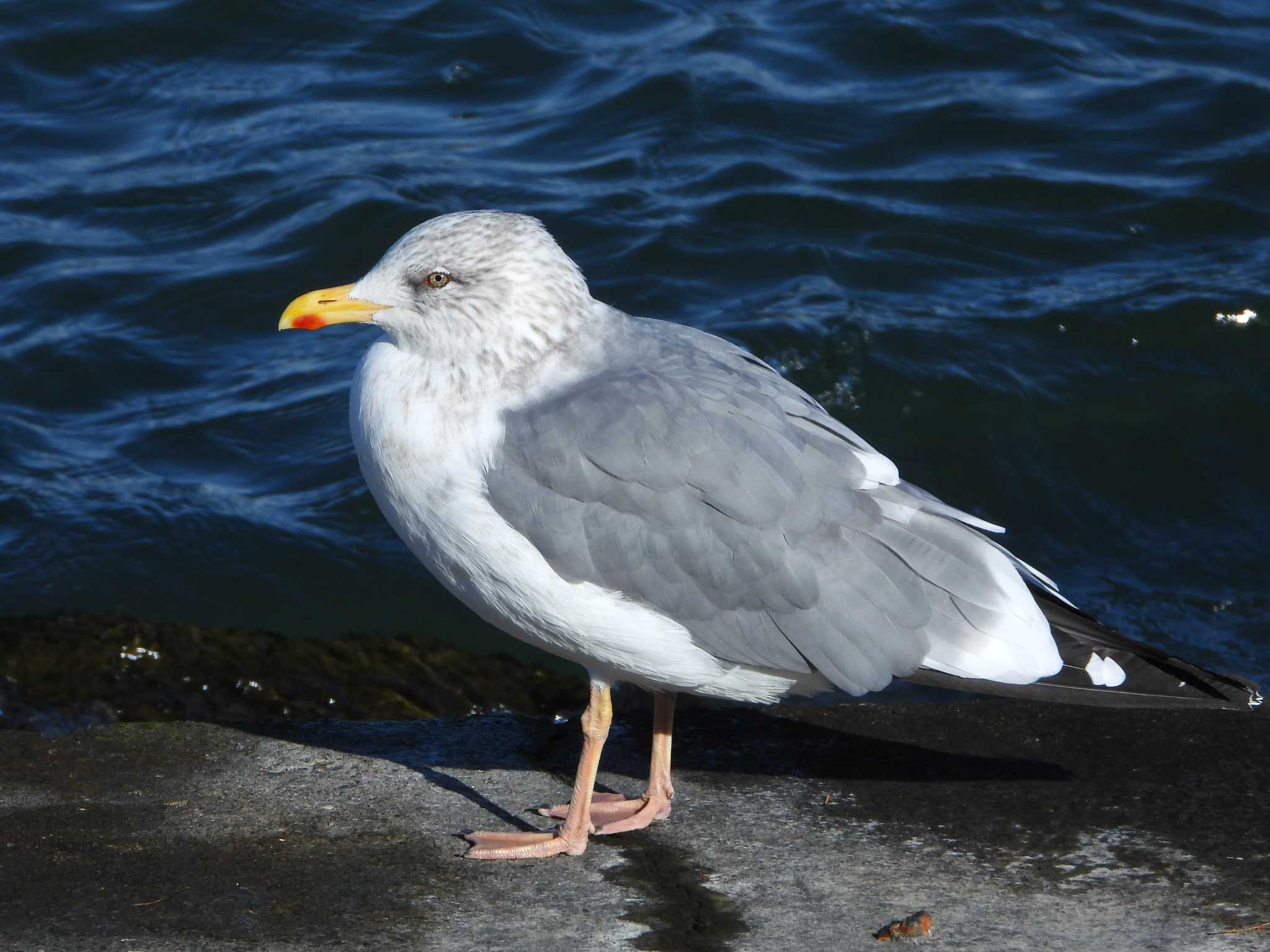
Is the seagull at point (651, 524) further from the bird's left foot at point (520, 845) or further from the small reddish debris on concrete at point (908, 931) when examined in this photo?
the small reddish debris on concrete at point (908, 931)

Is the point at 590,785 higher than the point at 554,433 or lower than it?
lower

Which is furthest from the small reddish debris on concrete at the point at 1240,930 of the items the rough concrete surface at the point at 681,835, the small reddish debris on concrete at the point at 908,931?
the small reddish debris on concrete at the point at 908,931

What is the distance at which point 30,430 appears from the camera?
26.5 feet

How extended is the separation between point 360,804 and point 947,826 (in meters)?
1.53

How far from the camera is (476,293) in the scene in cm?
402

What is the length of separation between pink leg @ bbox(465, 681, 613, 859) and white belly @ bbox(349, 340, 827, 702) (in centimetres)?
12

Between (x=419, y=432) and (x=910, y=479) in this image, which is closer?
(x=419, y=432)

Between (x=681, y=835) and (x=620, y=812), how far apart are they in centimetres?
21

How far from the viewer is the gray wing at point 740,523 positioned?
3773 mm

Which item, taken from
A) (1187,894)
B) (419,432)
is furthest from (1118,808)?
(419,432)

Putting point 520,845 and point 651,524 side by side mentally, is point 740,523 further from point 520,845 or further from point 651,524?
point 520,845

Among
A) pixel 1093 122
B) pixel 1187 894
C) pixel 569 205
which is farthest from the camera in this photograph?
pixel 1093 122

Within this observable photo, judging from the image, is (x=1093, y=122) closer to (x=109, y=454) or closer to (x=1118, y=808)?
(x=109, y=454)

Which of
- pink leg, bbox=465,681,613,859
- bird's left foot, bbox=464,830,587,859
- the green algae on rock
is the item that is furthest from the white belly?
the green algae on rock
